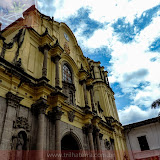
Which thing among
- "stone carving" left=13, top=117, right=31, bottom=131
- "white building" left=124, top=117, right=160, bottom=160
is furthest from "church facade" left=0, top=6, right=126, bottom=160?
"white building" left=124, top=117, right=160, bottom=160

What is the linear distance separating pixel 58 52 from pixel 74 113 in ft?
15.7

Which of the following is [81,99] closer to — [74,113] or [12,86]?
[74,113]

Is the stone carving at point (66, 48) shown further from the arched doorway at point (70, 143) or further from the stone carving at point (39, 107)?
the arched doorway at point (70, 143)

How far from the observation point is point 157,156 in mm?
18656

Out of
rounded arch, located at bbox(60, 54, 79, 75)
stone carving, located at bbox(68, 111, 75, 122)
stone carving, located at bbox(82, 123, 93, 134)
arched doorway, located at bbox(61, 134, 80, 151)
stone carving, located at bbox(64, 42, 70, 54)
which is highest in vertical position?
stone carving, located at bbox(64, 42, 70, 54)

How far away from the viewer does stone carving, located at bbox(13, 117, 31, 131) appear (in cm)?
712

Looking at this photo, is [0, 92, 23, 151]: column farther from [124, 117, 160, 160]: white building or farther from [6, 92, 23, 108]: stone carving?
[124, 117, 160, 160]: white building

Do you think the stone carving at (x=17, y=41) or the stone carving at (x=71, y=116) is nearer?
the stone carving at (x=17, y=41)

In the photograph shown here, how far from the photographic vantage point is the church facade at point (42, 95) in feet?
23.9

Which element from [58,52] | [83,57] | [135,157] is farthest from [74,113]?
[135,157]

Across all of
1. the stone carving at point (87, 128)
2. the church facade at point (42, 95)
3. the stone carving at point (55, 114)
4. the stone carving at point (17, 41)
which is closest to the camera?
the church facade at point (42, 95)

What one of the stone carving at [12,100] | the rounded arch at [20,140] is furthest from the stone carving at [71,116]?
the stone carving at [12,100]

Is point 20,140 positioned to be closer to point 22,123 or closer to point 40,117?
point 22,123

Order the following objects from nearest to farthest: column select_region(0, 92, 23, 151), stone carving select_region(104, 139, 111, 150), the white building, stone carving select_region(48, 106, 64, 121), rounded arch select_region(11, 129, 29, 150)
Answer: column select_region(0, 92, 23, 151)
rounded arch select_region(11, 129, 29, 150)
stone carving select_region(48, 106, 64, 121)
stone carving select_region(104, 139, 111, 150)
the white building
